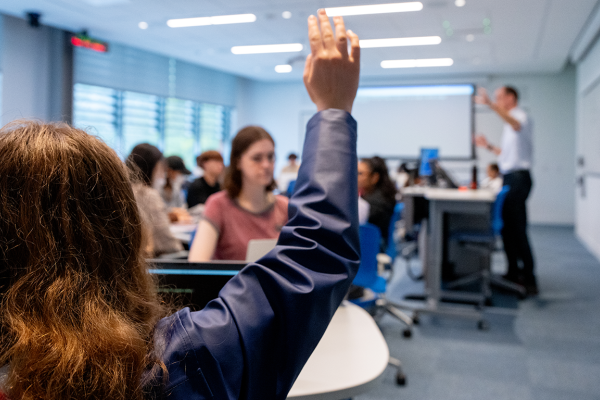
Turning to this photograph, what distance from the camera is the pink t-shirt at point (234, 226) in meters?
2.14

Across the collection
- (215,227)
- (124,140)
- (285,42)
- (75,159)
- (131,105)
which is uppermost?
(285,42)

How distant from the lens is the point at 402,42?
7.33 metres

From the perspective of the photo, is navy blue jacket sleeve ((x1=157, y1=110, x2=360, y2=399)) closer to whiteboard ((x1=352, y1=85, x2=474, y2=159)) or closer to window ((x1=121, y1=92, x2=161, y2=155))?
window ((x1=121, y1=92, x2=161, y2=155))

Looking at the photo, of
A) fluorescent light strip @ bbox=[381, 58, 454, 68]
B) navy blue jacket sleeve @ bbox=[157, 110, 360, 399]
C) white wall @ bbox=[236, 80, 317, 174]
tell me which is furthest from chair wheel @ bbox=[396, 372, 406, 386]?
white wall @ bbox=[236, 80, 317, 174]

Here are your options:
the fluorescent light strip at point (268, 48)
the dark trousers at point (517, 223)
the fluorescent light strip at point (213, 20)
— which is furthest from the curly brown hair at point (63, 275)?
the fluorescent light strip at point (268, 48)

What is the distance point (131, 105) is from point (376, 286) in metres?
6.74

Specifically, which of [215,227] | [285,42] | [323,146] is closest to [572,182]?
[285,42]

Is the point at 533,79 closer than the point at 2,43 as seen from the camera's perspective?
No

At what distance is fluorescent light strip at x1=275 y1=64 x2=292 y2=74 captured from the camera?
9.35 meters

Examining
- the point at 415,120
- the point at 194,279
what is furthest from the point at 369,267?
the point at 415,120

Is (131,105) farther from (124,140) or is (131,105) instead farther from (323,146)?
(323,146)

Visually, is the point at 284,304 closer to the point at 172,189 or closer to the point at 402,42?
the point at 172,189

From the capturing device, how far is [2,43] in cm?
619

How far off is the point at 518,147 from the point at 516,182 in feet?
1.10
